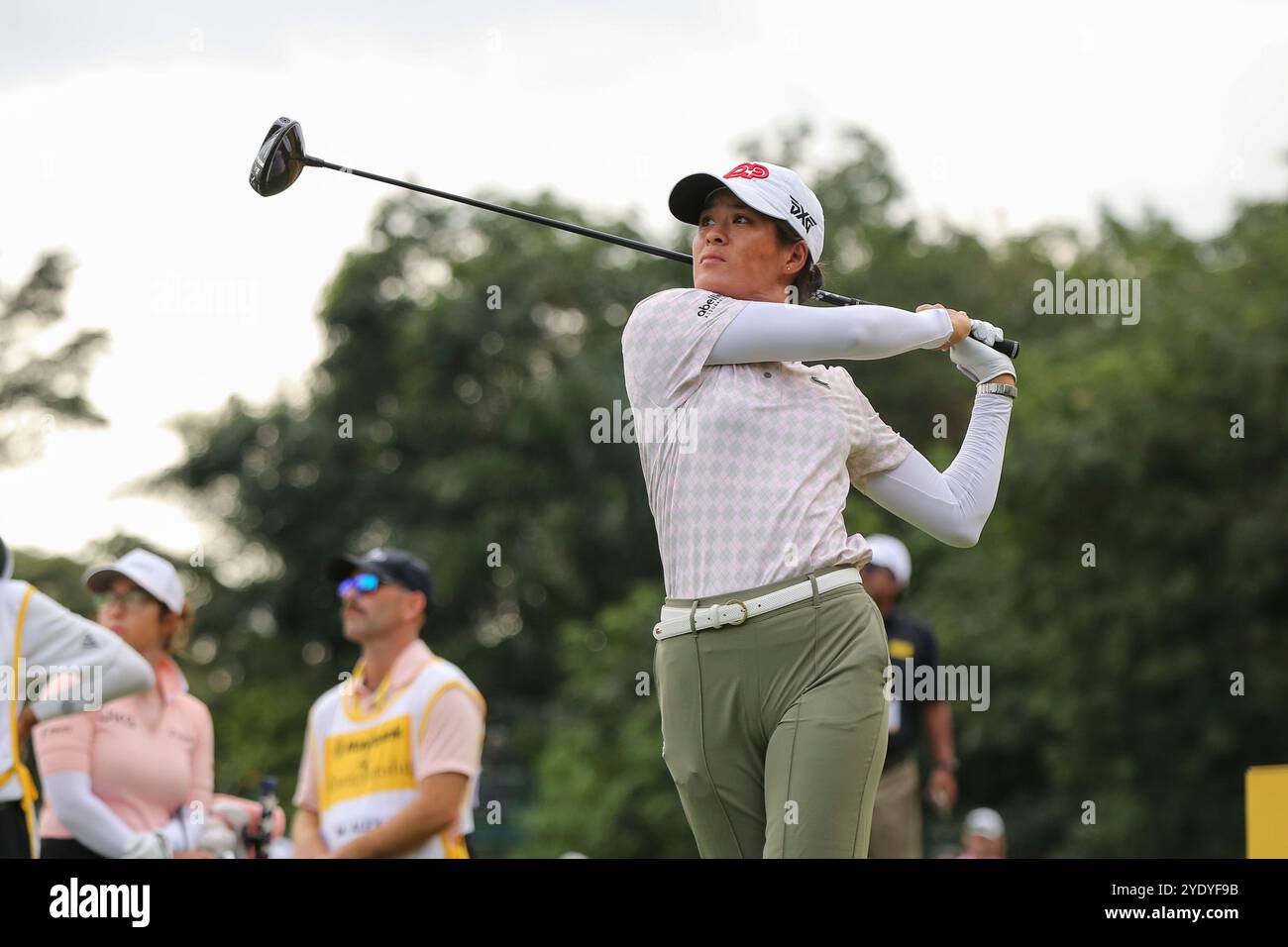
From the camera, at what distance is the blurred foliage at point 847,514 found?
22.1 metres

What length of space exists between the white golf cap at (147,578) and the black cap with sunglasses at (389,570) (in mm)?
566

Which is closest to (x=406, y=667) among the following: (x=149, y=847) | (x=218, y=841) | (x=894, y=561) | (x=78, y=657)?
(x=218, y=841)

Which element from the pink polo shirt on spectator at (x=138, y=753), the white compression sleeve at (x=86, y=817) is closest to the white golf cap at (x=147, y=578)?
the pink polo shirt on spectator at (x=138, y=753)

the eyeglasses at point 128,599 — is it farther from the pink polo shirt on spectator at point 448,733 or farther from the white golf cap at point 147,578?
the pink polo shirt on spectator at point 448,733

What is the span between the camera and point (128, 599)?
6.89m

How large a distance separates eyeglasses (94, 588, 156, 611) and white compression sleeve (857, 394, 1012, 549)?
344 cm

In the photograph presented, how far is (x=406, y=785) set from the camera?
6227 mm

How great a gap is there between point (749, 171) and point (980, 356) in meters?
0.70

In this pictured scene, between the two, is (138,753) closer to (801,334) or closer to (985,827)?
(801,334)
